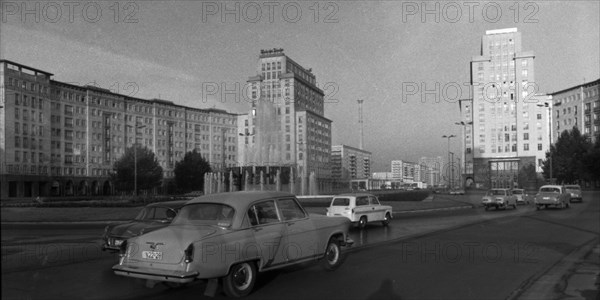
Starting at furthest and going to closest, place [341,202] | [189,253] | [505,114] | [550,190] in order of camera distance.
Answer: [505,114]
[550,190]
[341,202]
[189,253]

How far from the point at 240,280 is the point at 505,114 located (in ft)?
400

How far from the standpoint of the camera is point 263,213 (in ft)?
27.0

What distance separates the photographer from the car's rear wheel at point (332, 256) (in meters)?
9.59

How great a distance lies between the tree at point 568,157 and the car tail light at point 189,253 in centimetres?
8627

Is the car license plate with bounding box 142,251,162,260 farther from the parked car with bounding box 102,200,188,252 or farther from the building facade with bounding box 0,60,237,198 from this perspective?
the building facade with bounding box 0,60,237,198

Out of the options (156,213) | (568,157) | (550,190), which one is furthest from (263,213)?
(568,157)

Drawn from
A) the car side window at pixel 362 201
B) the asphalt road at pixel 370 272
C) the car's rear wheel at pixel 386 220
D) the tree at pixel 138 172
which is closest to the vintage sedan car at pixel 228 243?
the asphalt road at pixel 370 272

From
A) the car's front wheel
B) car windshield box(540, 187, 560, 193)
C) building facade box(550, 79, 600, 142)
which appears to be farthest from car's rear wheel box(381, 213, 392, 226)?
building facade box(550, 79, 600, 142)

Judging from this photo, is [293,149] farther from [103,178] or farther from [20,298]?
[20,298]

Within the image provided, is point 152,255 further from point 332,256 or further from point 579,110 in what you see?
point 579,110

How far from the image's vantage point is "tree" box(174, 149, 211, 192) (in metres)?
91.8

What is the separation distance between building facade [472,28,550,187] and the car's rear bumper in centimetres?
11591

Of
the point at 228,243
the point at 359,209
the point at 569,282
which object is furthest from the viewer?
the point at 359,209

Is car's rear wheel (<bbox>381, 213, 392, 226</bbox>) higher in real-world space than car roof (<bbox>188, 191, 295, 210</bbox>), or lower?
lower
